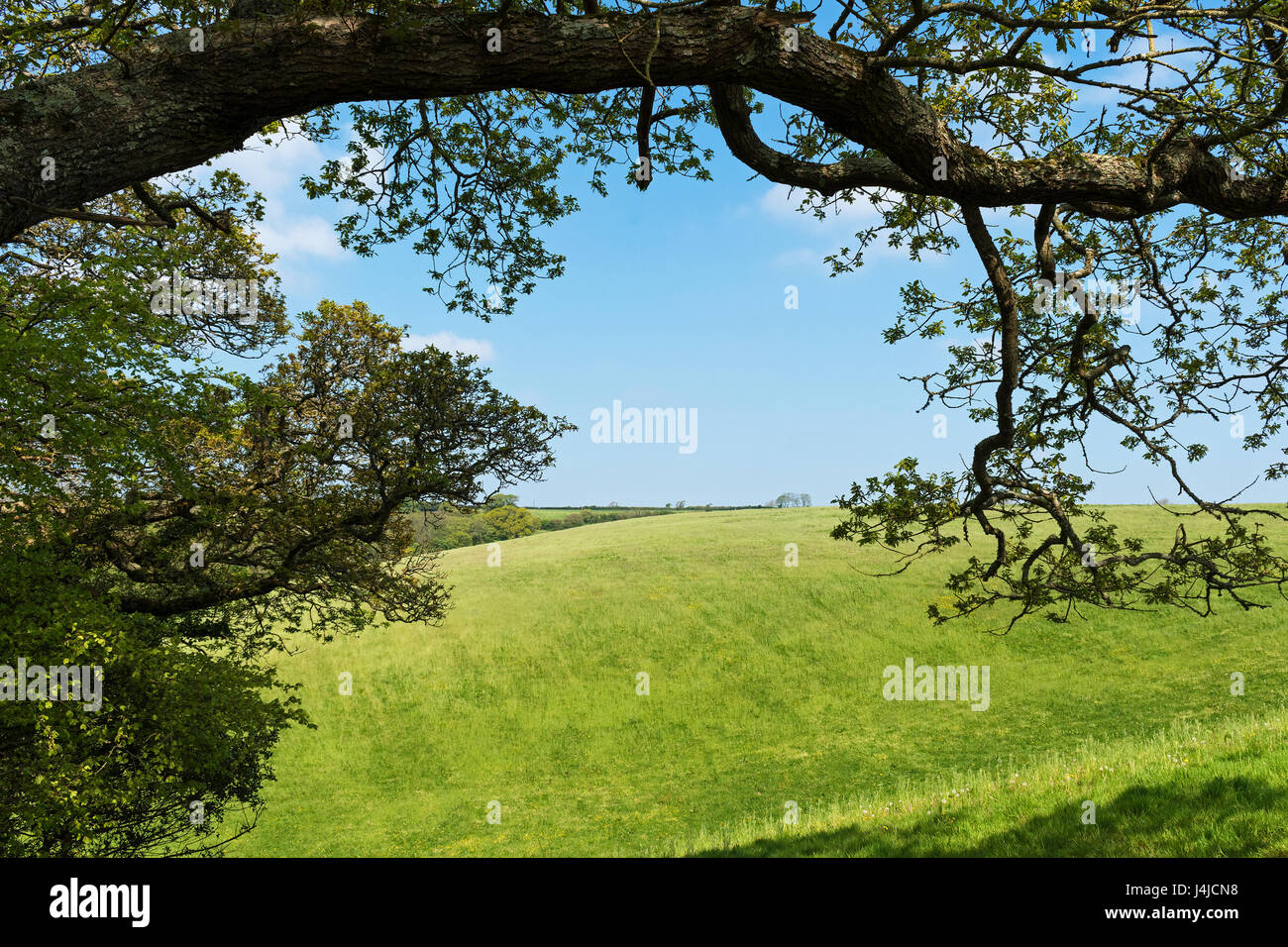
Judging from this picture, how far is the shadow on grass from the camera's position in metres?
8.52

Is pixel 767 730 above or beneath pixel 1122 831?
beneath

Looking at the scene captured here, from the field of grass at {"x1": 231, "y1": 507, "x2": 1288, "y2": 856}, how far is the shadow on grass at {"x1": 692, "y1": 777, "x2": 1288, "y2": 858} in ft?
0.16

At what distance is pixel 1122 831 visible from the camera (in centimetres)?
986

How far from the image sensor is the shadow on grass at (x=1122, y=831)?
852 cm

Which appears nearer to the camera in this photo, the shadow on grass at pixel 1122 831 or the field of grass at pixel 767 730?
the shadow on grass at pixel 1122 831

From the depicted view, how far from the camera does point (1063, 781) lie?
12625 millimetres

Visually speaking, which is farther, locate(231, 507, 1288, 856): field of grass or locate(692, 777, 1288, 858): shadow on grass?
locate(231, 507, 1288, 856): field of grass

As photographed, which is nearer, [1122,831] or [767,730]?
[1122,831]

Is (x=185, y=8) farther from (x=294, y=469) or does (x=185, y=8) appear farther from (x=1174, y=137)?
(x=1174, y=137)

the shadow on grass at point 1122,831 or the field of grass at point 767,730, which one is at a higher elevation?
the shadow on grass at point 1122,831

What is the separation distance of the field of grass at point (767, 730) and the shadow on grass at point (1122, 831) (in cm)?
5

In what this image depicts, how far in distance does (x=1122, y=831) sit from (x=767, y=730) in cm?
1745

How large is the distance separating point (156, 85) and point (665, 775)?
74.0ft
